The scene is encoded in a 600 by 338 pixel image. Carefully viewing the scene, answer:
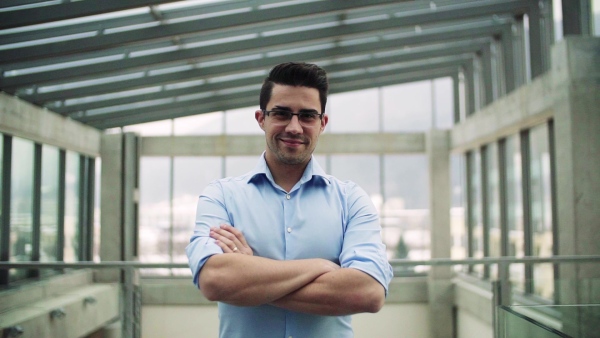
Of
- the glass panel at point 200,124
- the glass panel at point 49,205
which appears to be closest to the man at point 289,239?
the glass panel at point 49,205

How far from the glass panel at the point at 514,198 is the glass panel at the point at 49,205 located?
9962 millimetres

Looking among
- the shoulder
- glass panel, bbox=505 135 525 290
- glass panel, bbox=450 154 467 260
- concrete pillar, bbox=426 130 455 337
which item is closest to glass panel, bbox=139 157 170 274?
concrete pillar, bbox=426 130 455 337

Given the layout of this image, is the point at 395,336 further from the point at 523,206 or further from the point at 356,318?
the point at 523,206

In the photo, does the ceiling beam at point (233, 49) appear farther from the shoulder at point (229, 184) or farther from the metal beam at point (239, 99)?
the shoulder at point (229, 184)

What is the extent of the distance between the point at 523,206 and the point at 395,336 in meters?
8.46

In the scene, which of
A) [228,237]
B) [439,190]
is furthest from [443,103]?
[228,237]

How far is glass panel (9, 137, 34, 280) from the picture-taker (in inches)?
442

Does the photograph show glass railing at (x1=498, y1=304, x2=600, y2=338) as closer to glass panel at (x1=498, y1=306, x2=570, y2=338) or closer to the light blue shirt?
glass panel at (x1=498, y1=306, x2=570, y2=338)

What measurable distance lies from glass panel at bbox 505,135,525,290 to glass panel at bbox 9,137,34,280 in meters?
9.89

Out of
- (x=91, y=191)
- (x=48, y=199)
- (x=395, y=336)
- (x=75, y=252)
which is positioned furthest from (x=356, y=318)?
(x=91, y=191)

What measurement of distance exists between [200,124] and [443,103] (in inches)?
282

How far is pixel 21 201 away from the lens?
11.6 m

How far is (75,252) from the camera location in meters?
14.5

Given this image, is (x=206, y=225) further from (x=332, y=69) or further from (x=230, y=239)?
(x=332, y=69)
